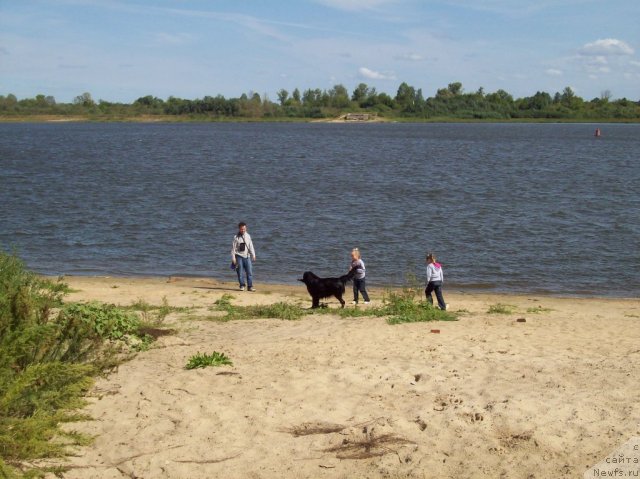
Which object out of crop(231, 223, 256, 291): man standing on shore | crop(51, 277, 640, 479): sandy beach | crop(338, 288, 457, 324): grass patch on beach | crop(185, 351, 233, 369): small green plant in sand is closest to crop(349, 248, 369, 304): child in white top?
crop(338, 288, 457, 324): grass patch on beach

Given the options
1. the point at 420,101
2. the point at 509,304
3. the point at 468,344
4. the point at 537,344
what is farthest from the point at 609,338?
the point at 420,101

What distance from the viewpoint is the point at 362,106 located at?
18075 centimetres

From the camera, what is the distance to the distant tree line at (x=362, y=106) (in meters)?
166

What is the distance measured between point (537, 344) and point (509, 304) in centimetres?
573

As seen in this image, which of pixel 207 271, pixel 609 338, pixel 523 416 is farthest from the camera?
pixel 207 271

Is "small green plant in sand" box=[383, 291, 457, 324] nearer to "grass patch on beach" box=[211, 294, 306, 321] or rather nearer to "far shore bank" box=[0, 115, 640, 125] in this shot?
"grass patch on beach" box=[211, 294, 306, 321]

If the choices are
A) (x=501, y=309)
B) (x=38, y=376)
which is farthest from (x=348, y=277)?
(x=38, y=376)

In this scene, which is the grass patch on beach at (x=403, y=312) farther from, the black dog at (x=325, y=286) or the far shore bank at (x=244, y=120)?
the far shore bank at (x=244, y=120)

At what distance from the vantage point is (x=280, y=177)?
45562 millimetres

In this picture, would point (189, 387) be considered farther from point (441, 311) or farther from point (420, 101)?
point (420, 101)

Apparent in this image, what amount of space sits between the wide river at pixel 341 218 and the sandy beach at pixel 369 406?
8.91 metres

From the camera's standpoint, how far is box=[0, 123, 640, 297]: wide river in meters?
21.6

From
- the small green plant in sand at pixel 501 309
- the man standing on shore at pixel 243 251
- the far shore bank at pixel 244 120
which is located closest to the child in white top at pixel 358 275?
the small green plant in sand at pixel 501 309

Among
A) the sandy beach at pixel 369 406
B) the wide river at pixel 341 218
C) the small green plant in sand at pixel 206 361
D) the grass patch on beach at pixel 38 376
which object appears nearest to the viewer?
the grass patch on beach at pixel 38 376
